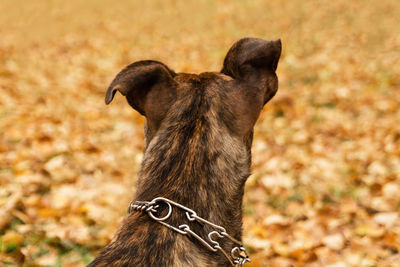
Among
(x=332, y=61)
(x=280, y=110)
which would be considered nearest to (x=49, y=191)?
(x=280, y=110)

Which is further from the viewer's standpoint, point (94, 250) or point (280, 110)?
point (280, 110)

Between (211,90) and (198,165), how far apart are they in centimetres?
51

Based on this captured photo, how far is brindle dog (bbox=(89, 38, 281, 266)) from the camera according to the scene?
6.51 ft

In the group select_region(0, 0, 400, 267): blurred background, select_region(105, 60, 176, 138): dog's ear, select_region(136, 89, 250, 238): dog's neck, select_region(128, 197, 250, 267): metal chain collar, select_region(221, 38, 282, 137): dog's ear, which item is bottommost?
select_region(128, 197, 250, 267): metal chain collar

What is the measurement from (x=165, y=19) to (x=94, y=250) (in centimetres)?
1406

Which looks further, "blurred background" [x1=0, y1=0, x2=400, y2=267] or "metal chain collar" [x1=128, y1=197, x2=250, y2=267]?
"blurred background" [x1=0, y1=0, x2=400, y2=267]

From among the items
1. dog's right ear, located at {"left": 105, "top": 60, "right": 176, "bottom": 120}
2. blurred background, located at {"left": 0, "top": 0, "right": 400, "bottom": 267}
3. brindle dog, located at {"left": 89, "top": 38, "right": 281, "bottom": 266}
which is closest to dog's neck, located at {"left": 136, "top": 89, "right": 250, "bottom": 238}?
brindle dog, located at {"left": 89, "top": 38, "right": 281, "bottom": 266}

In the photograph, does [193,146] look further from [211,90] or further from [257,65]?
[257,65]

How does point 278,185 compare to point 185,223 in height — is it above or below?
above

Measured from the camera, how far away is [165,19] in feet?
54.7

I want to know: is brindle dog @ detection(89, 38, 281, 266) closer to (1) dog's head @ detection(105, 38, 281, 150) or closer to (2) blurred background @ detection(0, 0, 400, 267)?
(1) dog's head @ detection(105, 38, 281, 150)

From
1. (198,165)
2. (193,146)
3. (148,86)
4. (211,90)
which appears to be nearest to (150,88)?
(148,86)

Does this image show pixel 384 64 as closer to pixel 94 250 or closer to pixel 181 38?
pixel 181 38

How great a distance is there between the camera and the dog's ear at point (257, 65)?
7.93 feet
